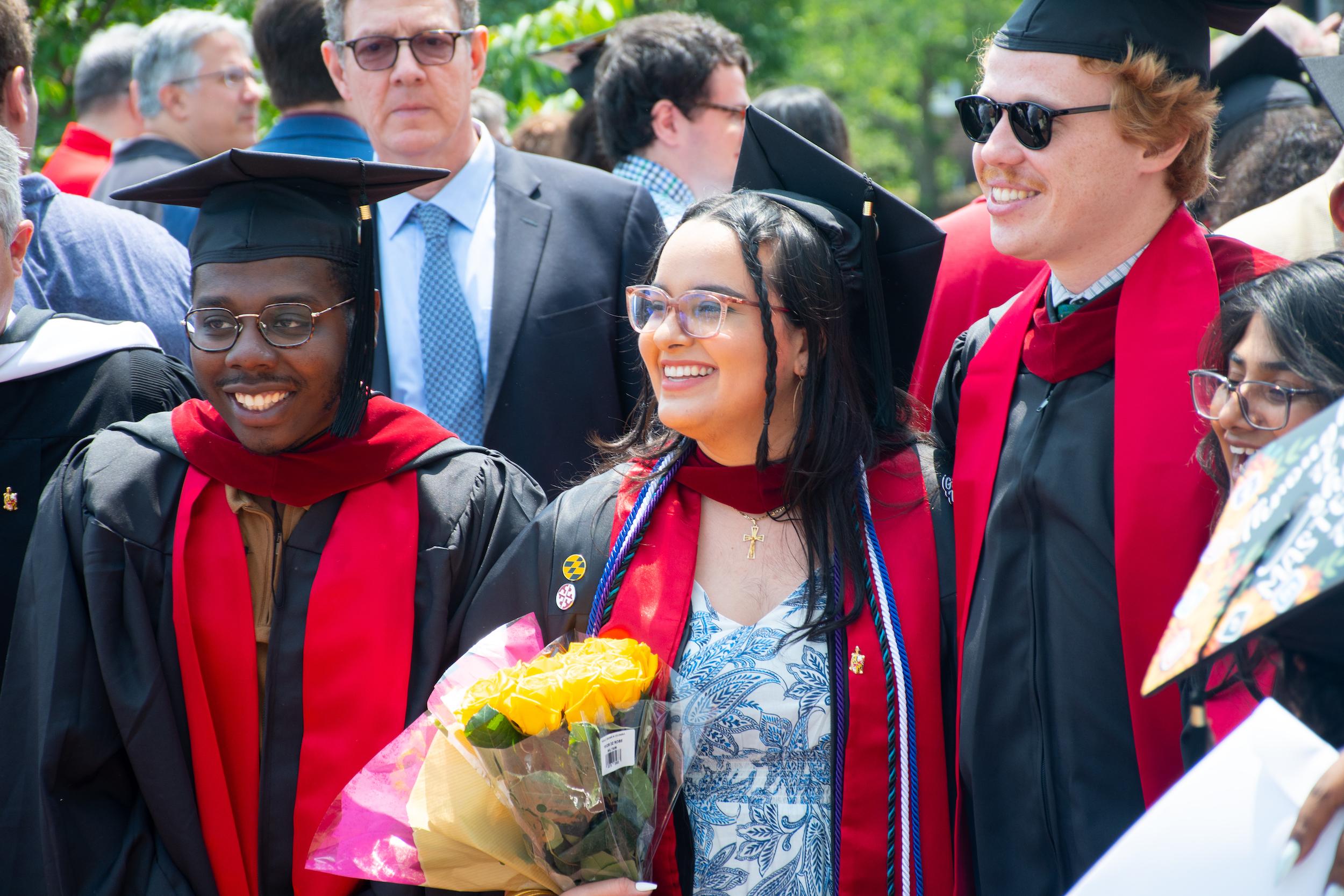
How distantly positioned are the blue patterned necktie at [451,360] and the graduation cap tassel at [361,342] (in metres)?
0.75

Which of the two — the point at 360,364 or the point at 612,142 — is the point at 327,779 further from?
the point at 612,142

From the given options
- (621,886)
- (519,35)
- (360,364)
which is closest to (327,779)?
(621,886)

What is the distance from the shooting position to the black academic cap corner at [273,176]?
2.94 meters

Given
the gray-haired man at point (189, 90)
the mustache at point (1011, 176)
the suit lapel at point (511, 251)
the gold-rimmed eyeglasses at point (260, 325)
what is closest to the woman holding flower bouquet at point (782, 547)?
the mustache at point (1011, 176)

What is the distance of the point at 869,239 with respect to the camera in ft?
9.78

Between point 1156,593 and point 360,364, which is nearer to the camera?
point 1156,593

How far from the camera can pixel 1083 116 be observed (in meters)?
2.63

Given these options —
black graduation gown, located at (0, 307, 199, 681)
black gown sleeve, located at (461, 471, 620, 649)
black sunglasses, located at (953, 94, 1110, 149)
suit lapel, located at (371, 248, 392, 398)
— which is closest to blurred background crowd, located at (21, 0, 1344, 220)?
black sunglasses, located at (953, 94, 1110, 149)

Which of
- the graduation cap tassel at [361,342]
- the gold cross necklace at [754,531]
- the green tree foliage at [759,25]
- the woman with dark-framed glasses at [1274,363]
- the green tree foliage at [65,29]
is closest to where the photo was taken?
the woman with dark-framed glasses at [1274,363]

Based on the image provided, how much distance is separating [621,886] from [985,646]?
850 millimetres

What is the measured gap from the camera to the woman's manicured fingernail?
166cm

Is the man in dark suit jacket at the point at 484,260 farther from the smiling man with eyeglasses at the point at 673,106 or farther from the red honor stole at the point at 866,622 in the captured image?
the smiling man with eyeglasses at the point at 673,106

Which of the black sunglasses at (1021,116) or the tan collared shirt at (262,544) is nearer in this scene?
the black sunglasses at (1021,116)

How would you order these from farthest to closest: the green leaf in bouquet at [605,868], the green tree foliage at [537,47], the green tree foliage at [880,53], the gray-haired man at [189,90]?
the green tree foliage at [880,53] → the green tree foliage at [537,47] → the gray-haired man at [189,90] → the green leaf in bouquet at [605,868]
